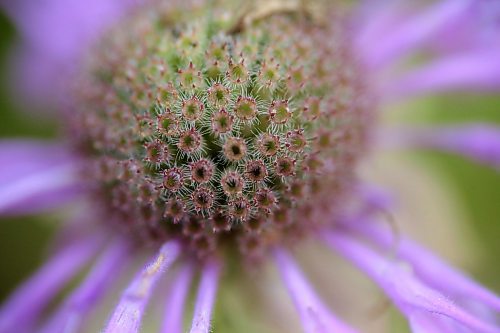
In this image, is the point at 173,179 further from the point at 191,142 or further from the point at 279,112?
the point at 279,112

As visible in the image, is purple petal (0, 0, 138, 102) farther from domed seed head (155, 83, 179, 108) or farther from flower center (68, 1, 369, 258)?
domed seed head (155, 83, 179, 108)

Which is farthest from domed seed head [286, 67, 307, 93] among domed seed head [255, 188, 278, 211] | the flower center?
domed seed head [255, 188, 278, 211]

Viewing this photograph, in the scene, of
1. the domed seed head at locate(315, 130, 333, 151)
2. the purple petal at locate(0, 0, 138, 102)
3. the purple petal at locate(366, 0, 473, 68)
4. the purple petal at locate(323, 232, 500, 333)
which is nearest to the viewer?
the purple petal at locate(323, 232, 500, 333)

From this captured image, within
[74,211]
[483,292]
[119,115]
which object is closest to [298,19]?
[119,115]

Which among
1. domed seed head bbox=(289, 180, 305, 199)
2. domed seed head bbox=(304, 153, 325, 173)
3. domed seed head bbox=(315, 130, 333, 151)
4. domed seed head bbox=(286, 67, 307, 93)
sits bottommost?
domed seed head bbox=(289, 180, 305, 199)

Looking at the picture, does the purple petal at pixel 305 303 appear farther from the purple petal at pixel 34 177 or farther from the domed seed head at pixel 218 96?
the purple petal at pixel 34 177

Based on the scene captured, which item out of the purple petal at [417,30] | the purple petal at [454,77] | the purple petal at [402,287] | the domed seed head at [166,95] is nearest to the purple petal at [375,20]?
the purple petal at [417,30]
